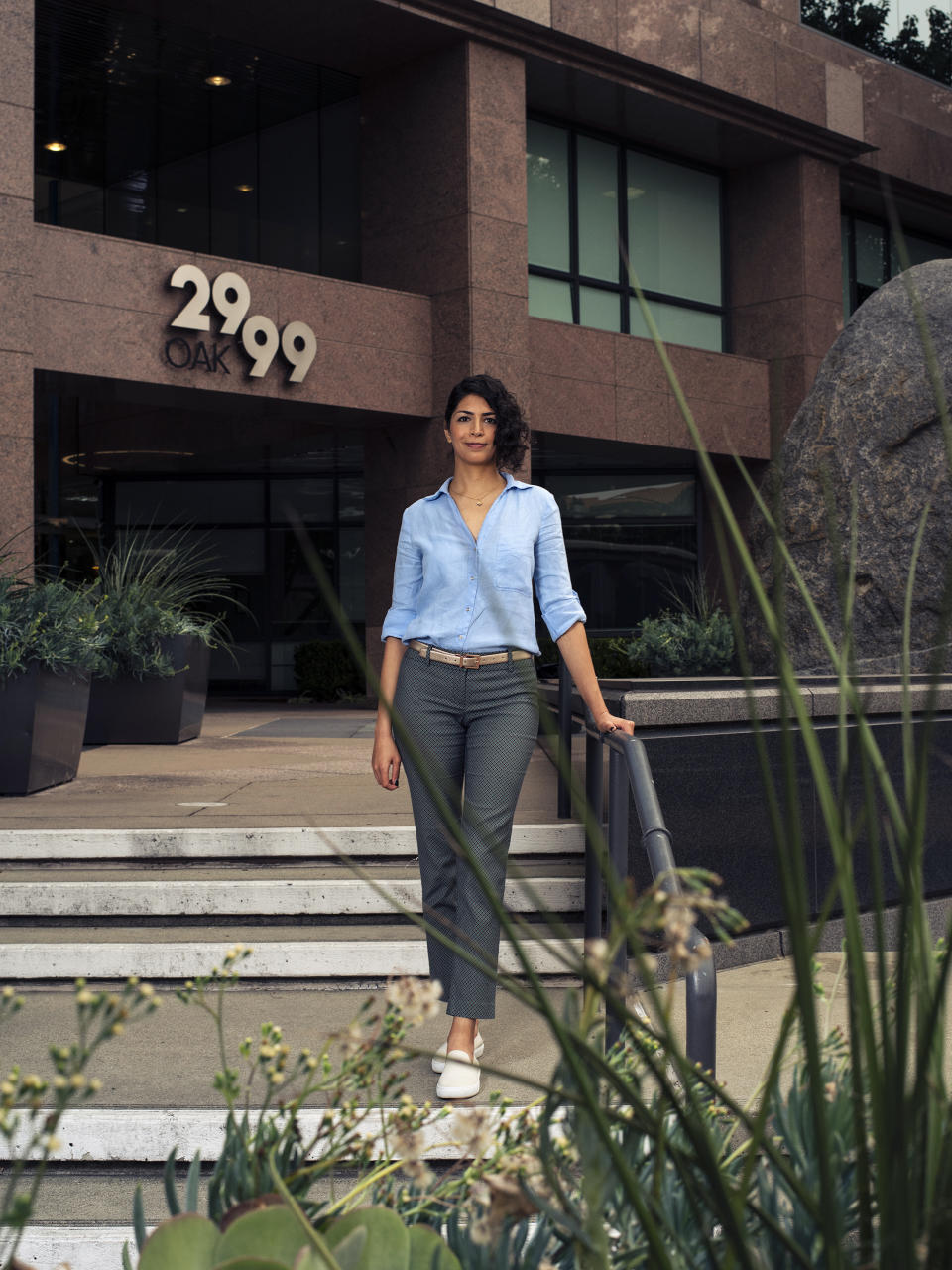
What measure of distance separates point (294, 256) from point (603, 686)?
1345 centimetres

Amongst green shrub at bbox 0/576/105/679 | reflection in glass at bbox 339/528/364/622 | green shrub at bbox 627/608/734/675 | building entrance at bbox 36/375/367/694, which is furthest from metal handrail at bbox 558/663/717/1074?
building entrance at bbox 36/375/367/694

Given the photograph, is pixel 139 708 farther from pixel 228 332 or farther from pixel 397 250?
pixel 397 250

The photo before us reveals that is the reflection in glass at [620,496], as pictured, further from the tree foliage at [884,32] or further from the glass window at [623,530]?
the tree foliage at [884,32]

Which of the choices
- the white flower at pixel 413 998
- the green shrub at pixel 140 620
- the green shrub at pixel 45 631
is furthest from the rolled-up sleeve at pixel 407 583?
the green shrub at pixel 140 620

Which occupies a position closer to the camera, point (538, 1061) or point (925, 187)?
point (538, 1061)

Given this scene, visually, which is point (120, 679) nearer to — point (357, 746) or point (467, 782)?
point (357, 746)

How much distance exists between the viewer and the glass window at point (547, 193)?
1761cm

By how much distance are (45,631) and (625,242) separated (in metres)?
12.9

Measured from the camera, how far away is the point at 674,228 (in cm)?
1958

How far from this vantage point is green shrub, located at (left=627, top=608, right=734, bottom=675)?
10.2 m

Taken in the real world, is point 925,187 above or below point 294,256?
above

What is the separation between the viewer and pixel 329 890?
5020 mm

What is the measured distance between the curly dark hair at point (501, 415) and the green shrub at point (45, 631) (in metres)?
3.83

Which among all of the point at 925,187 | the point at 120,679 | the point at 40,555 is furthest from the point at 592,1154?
the point at 925,187
